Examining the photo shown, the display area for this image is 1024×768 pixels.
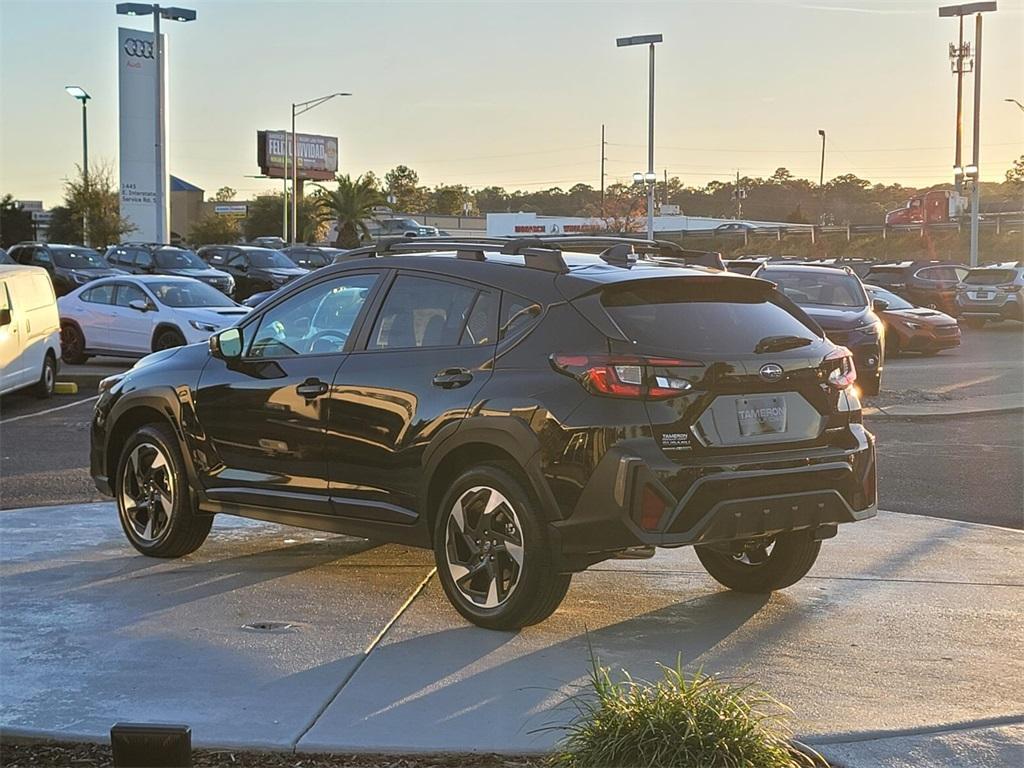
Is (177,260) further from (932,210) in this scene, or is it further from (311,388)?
(932,210)

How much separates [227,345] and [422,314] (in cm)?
148

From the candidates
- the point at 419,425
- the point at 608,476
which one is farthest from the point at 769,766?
the point at 419,425

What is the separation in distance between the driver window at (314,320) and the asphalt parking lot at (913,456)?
338cm

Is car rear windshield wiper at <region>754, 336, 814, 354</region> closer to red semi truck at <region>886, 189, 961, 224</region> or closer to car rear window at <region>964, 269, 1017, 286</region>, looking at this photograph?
car rear window at <region>964, 269, 1017, 286</region>

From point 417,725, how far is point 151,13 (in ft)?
151

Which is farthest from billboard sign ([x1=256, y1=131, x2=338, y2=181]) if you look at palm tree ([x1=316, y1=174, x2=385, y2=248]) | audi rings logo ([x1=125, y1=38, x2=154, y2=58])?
audi rings logo ([x1=125, y1=38, x2=154, y2=58])

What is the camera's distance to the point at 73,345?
888 inches

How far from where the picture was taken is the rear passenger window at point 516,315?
245 inches

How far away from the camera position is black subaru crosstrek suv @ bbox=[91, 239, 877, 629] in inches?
229

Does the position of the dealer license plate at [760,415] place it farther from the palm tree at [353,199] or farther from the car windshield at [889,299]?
the palm tree at [353,199]

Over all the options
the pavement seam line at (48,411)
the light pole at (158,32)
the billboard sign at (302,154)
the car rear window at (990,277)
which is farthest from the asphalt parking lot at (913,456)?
the billboard sign at (302,154)

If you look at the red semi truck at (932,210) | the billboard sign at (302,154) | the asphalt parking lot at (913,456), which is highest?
the billboard sign at (302,154)

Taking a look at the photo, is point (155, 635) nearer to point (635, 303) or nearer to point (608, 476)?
point (608, 476)

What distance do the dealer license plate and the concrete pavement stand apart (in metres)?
0.97
